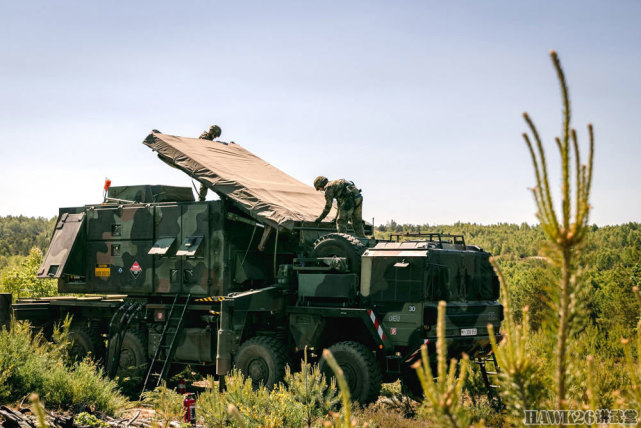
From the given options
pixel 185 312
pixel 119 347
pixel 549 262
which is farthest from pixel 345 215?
pixel 549 262

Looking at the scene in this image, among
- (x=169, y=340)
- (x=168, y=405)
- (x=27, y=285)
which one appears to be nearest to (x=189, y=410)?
(x=168, y=405)

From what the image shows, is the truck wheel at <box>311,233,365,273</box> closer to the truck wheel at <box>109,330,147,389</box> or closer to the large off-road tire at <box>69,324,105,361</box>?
the truck wheel at <box>109,330,147,389</box>

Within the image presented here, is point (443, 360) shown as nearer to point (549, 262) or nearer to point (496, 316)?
point (549, 262)

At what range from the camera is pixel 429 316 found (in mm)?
9484

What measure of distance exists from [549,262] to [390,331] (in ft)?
23.9

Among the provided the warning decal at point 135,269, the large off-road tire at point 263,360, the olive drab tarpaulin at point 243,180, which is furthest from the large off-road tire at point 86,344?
the olive drab tarpaulin at point 243,180

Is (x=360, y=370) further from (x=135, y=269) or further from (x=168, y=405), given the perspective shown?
(x=135, y=269)

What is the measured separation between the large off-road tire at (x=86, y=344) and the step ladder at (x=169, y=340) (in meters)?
1.59

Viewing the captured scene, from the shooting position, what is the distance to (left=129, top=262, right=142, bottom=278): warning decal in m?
12.5

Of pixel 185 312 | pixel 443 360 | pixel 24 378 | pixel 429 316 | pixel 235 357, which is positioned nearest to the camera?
pixel 443 360

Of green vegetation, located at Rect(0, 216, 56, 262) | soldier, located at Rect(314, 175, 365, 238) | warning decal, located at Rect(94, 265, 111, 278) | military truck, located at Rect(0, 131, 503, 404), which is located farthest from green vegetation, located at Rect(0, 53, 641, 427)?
green vegetation, located at Rect(0, 216, 56, 262)

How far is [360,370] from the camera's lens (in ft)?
31.3

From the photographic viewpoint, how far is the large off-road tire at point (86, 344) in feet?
42.9

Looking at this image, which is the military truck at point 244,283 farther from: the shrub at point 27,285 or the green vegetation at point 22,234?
the green vegetation at point 22,234
